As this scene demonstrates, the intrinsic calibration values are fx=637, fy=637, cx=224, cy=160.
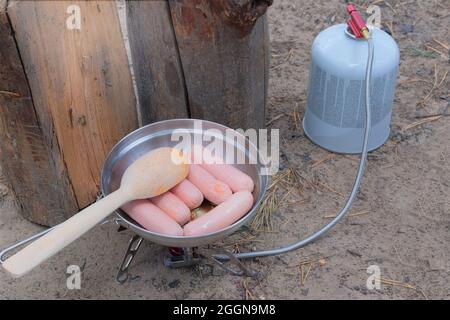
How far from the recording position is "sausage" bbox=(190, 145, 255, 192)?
1726 mm

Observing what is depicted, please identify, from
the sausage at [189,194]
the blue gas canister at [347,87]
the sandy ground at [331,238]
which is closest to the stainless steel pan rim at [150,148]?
the sausage at [189,194]

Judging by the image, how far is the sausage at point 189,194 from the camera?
1.71m

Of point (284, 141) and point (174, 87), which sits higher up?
point (174, 87)

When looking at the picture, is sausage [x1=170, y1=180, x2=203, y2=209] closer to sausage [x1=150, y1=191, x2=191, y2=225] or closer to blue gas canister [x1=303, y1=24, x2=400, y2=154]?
sausage [x1=150, y1=191, x2=191, y2=225]

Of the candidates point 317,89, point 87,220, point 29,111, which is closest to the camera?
point 87,220

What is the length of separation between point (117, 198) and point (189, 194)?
0.22 meters

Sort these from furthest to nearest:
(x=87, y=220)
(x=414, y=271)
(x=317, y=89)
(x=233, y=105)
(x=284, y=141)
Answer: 1. (x=284, y=141)
2. (x=317, y=89)
3. (x=233, y=105)
4. (x=414, y=271)
5. (x=87, y=220)

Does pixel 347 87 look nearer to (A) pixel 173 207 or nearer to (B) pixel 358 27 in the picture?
(B) pixel 358 27

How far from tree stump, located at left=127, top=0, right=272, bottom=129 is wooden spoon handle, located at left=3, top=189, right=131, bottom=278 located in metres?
0.52

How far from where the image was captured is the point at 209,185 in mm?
1731

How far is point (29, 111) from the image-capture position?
5.74 feet

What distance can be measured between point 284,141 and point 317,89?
0.81 feet
